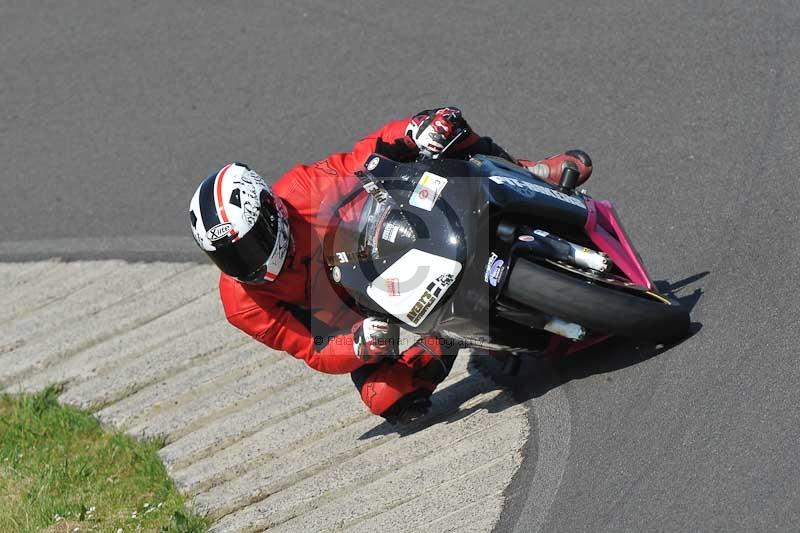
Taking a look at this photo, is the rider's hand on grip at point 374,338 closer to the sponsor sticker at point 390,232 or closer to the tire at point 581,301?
the sponsor sticker at point 390,232

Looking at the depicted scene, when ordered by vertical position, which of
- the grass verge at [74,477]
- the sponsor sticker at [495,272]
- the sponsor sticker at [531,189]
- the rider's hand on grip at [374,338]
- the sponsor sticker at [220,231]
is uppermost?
the sponsor sticker at [531,189]

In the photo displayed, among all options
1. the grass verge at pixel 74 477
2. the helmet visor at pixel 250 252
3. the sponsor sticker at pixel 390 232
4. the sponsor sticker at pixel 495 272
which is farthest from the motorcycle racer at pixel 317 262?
the grass verge at pixel 74 477

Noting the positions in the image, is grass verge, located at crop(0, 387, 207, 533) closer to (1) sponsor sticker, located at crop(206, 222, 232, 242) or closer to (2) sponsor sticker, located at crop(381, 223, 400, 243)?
(1) sponsor sticker, located at crop(206, 222, 232, 242)

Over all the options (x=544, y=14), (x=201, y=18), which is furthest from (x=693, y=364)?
(x=201, y=18)

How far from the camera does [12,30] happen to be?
36.4 feet

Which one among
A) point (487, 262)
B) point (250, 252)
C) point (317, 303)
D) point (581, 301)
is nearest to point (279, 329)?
point (317, 303)

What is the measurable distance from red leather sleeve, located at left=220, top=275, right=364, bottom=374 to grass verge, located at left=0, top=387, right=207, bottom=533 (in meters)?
1.06

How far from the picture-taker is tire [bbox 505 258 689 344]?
5059 mm

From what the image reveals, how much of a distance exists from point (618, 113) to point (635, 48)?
703mm

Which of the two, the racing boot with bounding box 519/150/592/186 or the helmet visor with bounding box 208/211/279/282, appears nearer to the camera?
the helmet visor with bounding box 208/211/279/282

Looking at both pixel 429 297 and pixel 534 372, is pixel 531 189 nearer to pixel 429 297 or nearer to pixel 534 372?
pixel 429 297

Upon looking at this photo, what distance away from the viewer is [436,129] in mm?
5750

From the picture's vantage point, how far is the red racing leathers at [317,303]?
5.77 metres

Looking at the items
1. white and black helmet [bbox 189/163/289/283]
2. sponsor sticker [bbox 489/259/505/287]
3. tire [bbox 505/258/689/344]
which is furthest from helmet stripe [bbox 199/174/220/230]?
tire [bbox 505/258/689/344]
